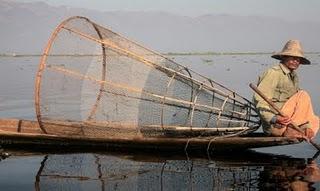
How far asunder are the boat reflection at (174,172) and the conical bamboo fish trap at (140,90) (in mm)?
594

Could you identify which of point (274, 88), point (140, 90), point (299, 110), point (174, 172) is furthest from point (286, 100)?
point (140, 90)

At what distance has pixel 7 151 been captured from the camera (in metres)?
9.70

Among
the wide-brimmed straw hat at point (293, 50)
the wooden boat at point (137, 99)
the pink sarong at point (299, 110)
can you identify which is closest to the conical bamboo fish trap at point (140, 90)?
the wooden boat at point (137, 99)

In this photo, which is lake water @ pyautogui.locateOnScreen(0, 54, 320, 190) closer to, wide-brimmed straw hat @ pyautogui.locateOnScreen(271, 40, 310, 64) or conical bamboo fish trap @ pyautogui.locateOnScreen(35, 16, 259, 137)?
conical bamboo fish trap @ pyautogui.locateOnScreen(35, 16, 259, 137)

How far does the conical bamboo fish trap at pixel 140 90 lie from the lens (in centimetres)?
905

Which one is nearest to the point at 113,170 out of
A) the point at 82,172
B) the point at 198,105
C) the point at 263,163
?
the point at 82,172

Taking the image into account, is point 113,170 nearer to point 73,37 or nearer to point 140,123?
point 140,123

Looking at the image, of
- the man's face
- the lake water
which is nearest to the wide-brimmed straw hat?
the man's face

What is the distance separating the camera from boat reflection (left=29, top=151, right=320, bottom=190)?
7.25 meters

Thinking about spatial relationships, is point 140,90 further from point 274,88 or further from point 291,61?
point 291,61

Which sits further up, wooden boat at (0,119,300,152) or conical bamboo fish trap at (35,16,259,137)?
conical bamboo fish trap at (35,16,259,137)

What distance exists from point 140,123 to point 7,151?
2806mm

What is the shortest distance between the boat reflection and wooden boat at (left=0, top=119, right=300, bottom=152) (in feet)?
0.69

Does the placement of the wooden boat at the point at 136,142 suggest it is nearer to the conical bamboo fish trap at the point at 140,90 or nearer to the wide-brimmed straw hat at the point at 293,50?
the conical bamboo fish trap at the point at 140,90
